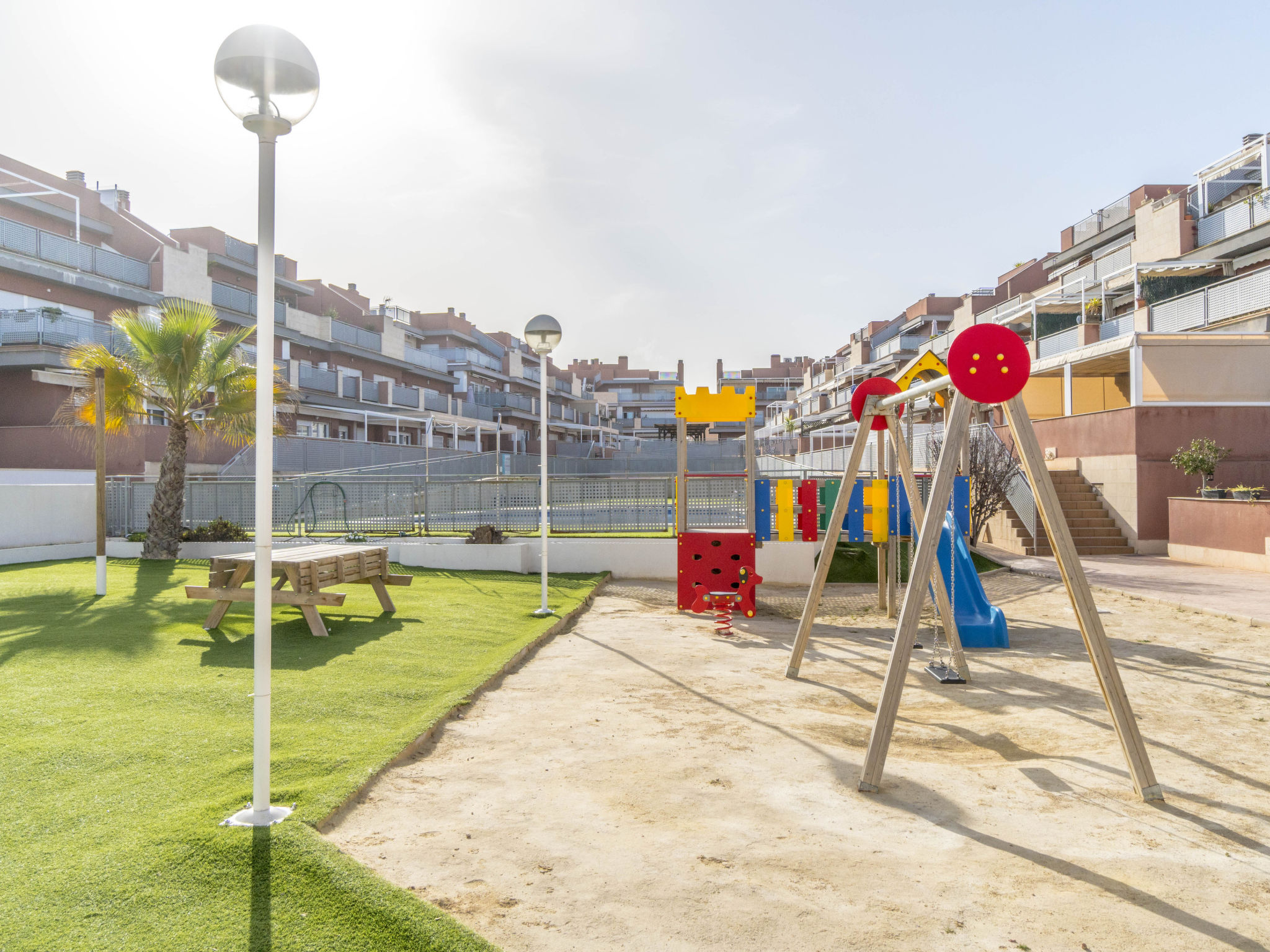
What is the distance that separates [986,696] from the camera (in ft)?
21.3

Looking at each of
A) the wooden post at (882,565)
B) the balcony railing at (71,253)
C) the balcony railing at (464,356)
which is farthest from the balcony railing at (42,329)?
the balcony railing at (464,356)

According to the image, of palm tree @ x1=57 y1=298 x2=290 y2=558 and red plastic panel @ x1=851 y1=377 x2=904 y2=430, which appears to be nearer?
red plastic panel @ x1=851 y1=377 x2=904 y2=430

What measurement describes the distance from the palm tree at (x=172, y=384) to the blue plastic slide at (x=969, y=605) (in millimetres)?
11713

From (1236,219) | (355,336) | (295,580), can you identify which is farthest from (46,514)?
(1236,219)

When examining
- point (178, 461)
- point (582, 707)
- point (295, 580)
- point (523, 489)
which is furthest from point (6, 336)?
point (582, 707)

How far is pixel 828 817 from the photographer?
3877mm

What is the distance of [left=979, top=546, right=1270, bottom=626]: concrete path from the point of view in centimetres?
1010

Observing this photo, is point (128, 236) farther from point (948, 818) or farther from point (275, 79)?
point (948, 818)

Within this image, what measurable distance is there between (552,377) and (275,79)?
68.4 m

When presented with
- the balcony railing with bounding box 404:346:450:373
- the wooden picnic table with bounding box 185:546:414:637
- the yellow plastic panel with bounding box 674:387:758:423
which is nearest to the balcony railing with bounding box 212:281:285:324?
the balcony railing with bounding box 404:346:450:373

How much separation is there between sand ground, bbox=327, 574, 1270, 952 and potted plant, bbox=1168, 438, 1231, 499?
10.9 meters

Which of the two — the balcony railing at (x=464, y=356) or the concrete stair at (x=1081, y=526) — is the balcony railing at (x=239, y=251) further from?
the concrete stair at (x=1081, y=526)

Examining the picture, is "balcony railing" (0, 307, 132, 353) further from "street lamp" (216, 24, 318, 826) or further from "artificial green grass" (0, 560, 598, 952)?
"street lamp" (216, 24, 318, 826)

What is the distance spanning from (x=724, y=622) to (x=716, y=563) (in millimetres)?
1146
